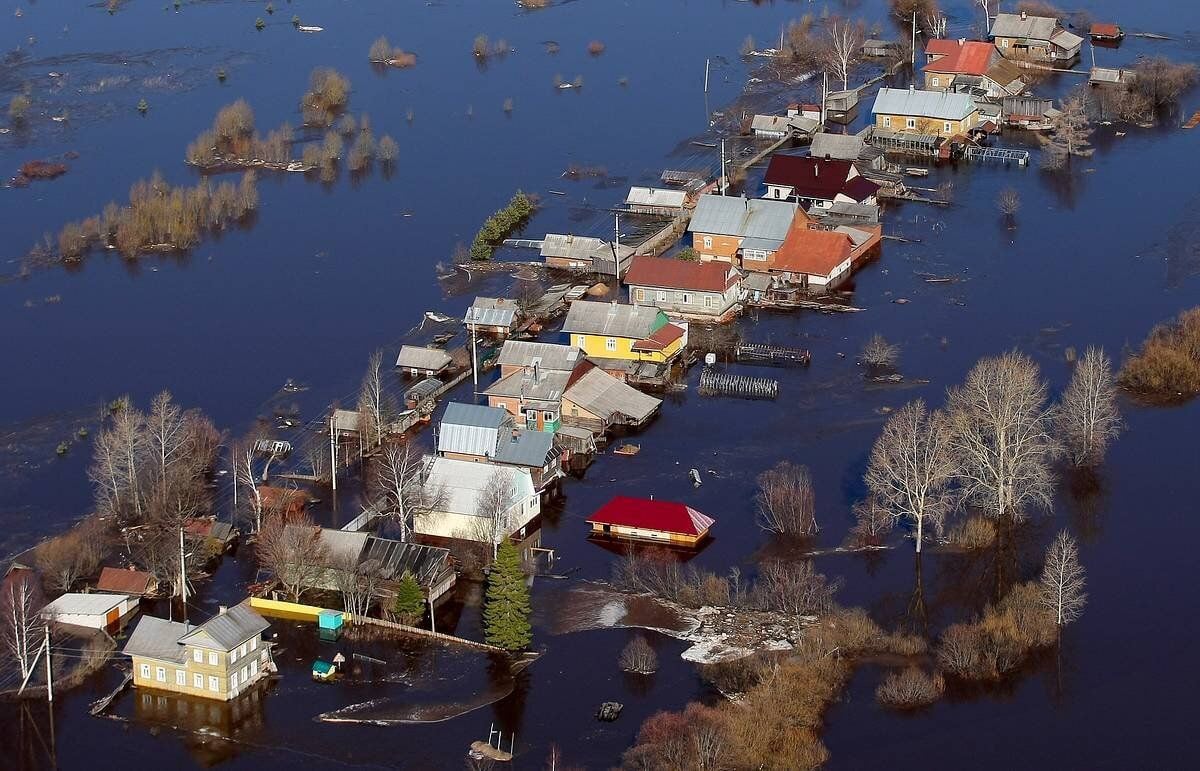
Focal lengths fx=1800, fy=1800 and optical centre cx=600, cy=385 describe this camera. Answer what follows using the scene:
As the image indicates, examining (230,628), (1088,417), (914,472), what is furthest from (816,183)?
(230,628)

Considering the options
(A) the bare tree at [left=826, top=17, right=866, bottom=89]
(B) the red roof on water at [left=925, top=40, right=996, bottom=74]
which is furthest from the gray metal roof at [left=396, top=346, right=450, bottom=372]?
(B) the red roof on water at [left=925, top=40, right=996, bottom=74]

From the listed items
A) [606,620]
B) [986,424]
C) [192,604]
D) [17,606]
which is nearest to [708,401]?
[986,424]

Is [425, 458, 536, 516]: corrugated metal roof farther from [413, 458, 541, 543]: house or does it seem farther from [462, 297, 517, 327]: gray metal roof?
[462, 297, 517, 327]: gray metal roof

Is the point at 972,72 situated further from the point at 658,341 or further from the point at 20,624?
the point at 20,624

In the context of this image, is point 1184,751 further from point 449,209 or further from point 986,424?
point 449,209

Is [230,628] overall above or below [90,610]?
above

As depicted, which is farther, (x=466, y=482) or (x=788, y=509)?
(x=466, y=482)
